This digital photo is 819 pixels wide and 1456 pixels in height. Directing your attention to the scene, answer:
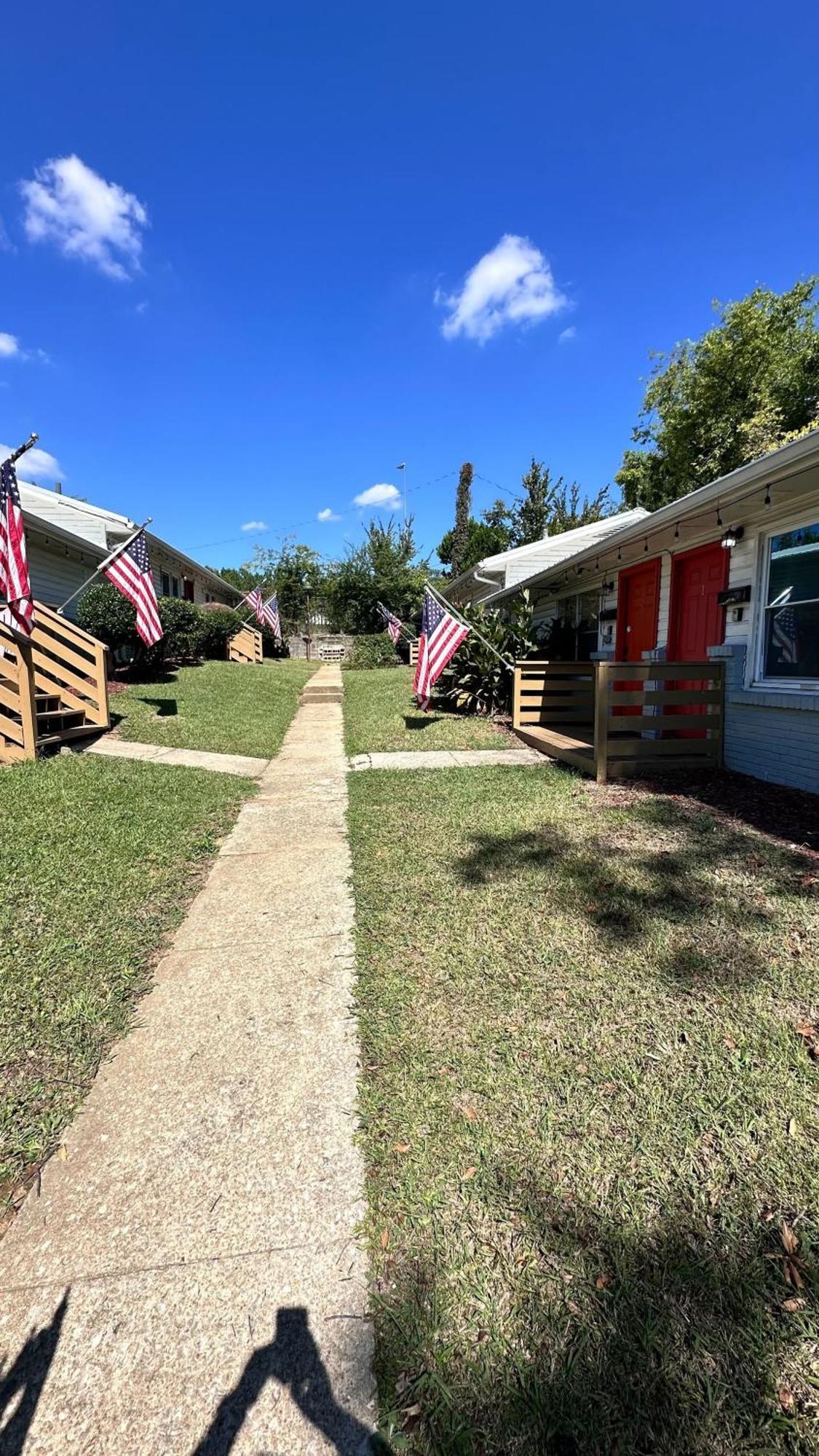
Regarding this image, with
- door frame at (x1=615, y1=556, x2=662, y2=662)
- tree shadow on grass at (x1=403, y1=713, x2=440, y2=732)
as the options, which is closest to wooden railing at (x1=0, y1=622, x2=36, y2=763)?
tree shadow on grass at (x1=403, y1=713, x2=440, y2=732)

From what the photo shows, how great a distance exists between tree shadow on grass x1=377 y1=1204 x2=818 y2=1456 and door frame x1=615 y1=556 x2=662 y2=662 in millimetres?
7789

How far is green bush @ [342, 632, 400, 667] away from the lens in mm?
25203

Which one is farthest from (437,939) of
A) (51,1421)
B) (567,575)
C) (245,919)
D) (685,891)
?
(567,575)

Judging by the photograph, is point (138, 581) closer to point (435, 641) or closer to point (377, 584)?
point (435, 641)

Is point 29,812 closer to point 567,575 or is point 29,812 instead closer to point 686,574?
point 686,574

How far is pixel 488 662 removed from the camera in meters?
10.2

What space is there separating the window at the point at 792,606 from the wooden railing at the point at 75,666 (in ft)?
24.7

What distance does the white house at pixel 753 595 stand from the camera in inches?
204

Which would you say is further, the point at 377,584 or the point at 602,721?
the point at 377,584

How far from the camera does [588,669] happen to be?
988 centimetres

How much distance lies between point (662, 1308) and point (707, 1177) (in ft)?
1.40

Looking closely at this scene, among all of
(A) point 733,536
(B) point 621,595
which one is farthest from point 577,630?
(A) point 733,536

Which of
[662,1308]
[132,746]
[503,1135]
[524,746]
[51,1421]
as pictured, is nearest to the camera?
[51,1421]

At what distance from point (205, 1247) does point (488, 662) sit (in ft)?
30.1
